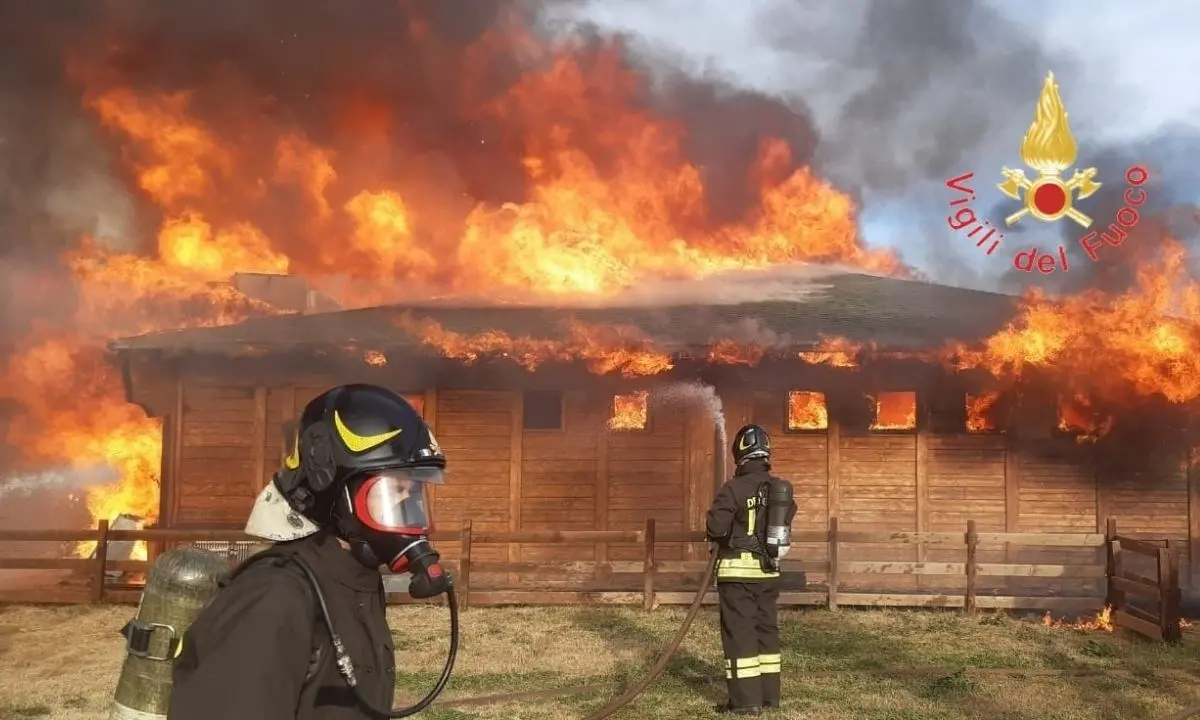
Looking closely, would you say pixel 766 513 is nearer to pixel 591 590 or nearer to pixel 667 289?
pixel 591 590

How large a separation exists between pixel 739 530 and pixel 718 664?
2.02 metres

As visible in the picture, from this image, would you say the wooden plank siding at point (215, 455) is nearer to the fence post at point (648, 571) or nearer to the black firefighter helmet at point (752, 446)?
the fence post at point (648, 571)

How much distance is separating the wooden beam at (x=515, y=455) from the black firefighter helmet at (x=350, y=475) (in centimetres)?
1147

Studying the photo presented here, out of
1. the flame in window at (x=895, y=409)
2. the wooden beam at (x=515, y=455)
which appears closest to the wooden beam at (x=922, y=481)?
the flame in window at (x=895, y=409)

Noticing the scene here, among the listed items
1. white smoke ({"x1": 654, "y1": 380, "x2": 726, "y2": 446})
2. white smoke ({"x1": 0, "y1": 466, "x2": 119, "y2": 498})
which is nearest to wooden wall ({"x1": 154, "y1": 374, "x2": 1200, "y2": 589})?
white smoke ({"x1": 654, "y1": 380, "x2": 726, "y2": 446})

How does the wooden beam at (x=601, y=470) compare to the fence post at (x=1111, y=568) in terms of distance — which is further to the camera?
the wooden beam at (x=601, y=470)

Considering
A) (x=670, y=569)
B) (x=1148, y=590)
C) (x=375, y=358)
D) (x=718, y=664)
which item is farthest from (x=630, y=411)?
(x=1148, y=590)

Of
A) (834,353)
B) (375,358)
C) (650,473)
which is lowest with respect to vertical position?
(650,473)

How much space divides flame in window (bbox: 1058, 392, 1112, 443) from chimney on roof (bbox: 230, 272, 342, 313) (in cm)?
1704

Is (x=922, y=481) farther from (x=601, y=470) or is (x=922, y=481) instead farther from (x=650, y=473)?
(x=601, y=470)

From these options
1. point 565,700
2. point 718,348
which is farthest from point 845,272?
point 565,700

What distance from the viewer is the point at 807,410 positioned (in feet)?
45.6

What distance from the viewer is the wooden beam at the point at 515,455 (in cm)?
1353

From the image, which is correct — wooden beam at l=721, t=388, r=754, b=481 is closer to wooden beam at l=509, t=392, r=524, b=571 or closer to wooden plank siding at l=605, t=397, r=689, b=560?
wooden plank siding at l=605, t=397, r=689, b=560
